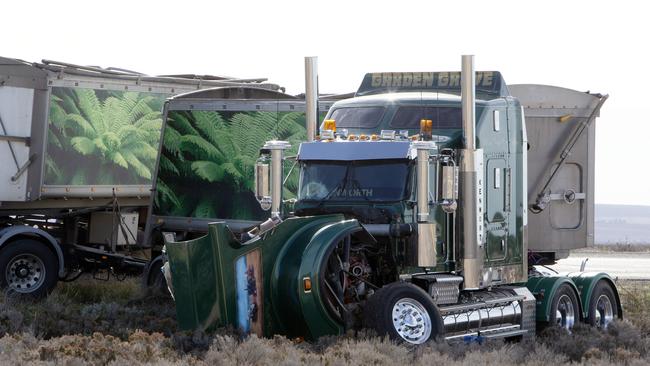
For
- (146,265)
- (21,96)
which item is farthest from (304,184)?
(21,96)

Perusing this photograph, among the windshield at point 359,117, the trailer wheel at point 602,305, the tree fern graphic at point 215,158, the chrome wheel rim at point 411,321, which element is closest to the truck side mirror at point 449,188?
the chrome wheel rim at point 411,321

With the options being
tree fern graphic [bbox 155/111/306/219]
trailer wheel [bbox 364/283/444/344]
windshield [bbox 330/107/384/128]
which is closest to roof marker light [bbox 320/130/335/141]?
windshield [bbox 330/107/384/128]

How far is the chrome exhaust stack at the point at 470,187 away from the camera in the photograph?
14680mm

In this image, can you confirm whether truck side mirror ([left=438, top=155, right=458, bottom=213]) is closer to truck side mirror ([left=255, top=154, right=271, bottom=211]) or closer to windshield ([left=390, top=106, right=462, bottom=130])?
windshield ([left=390, top=106, right=462, bottom=130])

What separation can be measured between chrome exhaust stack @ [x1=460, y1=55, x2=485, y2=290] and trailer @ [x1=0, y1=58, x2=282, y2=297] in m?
7.26

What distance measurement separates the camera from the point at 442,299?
578 inches

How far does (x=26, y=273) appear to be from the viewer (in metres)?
20.6

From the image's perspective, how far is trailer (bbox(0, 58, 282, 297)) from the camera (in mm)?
20594

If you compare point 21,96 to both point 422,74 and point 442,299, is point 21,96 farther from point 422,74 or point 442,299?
point 442,299

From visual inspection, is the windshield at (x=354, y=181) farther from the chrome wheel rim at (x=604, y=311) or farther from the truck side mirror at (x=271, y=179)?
the chrome wheel rim at (x=604, y=311)

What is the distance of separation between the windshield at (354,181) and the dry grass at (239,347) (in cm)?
185

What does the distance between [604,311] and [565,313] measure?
1012 millimetres

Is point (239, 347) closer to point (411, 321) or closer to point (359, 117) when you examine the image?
point (411, 321)

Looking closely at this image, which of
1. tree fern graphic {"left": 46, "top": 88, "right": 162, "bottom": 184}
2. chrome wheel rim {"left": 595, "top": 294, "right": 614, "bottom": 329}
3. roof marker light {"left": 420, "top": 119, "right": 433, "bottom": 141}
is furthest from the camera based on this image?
tree fern graphic {"left": 46, "top": 88, "right": 162, "bottom": 184}
